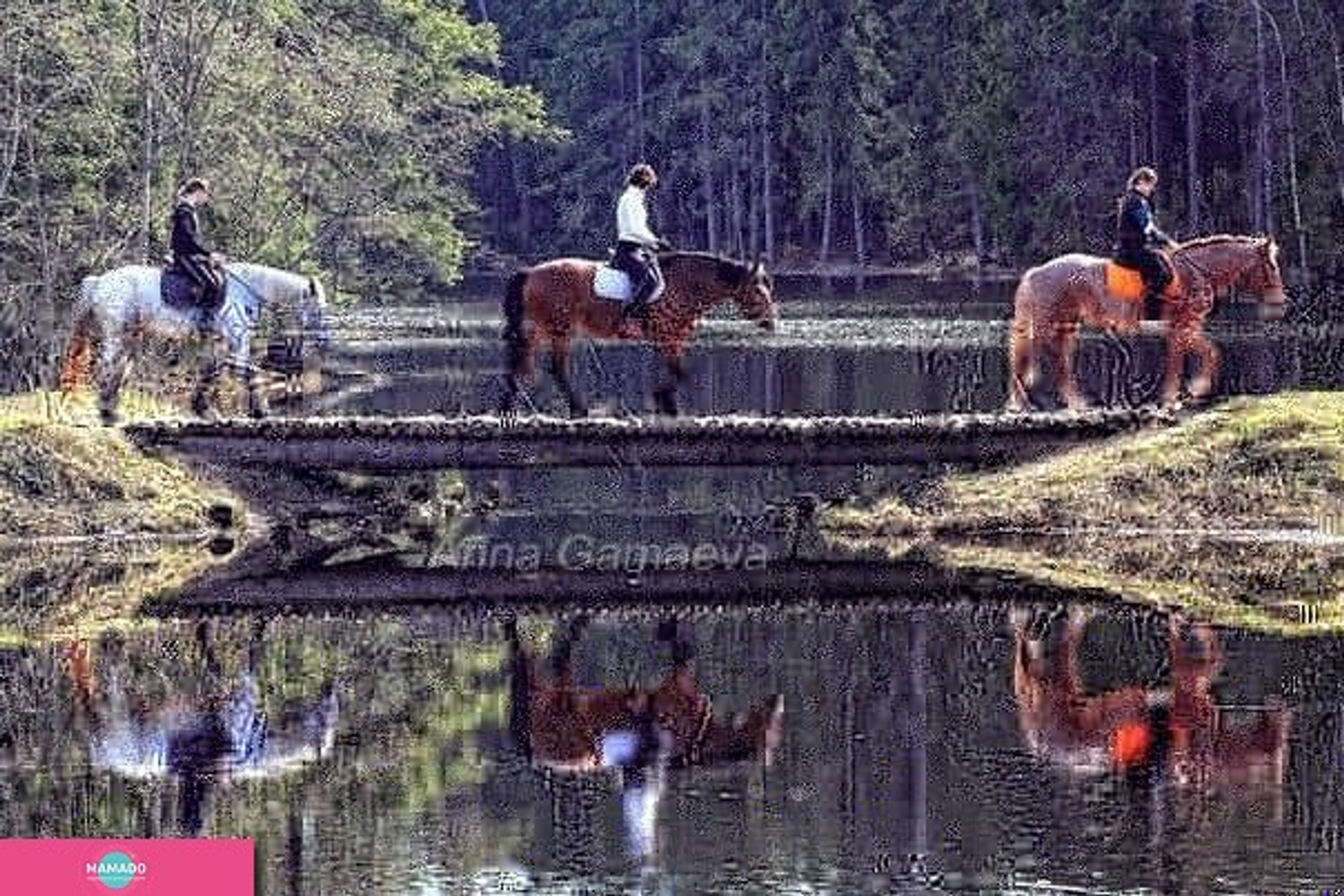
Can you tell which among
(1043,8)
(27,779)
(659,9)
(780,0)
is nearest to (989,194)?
(1043,8)

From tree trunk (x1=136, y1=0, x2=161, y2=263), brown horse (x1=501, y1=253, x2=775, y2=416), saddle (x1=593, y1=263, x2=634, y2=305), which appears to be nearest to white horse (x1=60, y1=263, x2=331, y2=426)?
brown horse (x1=501, y1=253, x2=775, y2=416)

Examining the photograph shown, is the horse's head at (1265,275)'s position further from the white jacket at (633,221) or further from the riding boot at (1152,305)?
the white jacket at (633,221)

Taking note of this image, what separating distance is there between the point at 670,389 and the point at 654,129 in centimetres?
6962

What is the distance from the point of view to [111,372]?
28.8m

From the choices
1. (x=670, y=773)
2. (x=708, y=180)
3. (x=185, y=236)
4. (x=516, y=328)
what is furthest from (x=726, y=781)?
(x=708, y=180)

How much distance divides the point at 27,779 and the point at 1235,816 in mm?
5856

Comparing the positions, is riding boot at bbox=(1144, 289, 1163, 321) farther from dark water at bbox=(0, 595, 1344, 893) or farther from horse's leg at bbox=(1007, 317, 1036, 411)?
dark water at bbox=(0, 595, 1344, 893)

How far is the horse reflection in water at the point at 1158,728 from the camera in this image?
16.7 metres

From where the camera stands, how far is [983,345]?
50406 mm

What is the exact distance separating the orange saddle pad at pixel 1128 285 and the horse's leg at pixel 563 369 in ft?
15.5

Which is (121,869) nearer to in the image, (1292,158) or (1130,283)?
(1130,283)

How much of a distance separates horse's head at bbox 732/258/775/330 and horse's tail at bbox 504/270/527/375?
1.83 metres

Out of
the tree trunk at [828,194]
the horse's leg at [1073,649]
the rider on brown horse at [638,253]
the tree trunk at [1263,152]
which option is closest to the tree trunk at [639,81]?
the tree trunk at [828,194]

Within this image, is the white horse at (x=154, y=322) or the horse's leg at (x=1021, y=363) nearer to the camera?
the white horse at (x=154, y=322)
